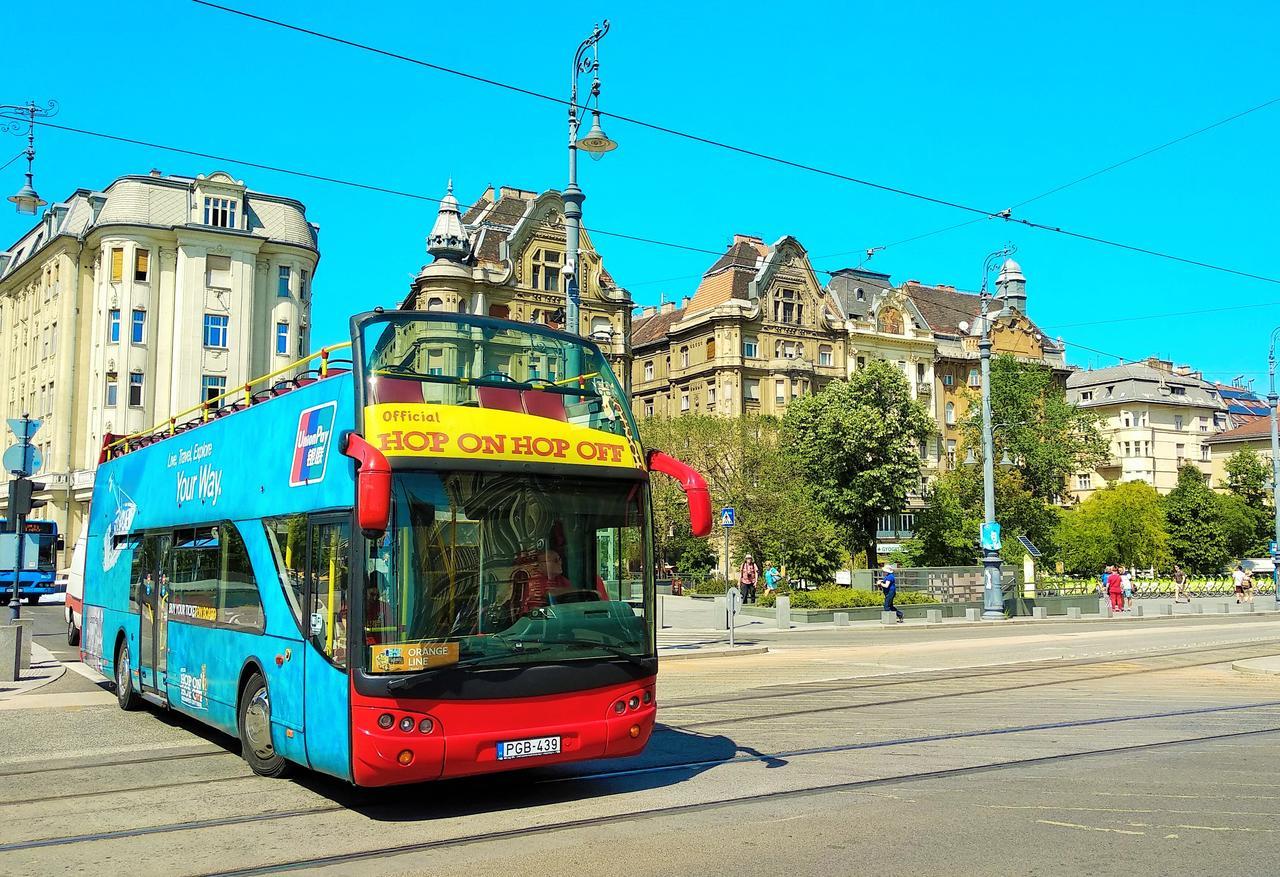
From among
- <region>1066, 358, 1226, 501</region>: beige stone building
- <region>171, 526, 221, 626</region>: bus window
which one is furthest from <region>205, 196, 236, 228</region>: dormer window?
<region>1066, 358, 1226, 501</region>: beige stone building

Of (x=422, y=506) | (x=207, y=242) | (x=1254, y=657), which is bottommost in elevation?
(x=1254, y=657)

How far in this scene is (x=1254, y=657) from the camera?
21984mm

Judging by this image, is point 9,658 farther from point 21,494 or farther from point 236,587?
point 236,587

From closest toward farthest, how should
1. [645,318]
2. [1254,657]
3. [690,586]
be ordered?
[1254,657]
[690,586]
[645,318]

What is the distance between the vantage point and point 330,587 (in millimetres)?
7875

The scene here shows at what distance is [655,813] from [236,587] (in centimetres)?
420

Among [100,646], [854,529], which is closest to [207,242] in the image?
[854,529]

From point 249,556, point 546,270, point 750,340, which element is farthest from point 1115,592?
point 249,556

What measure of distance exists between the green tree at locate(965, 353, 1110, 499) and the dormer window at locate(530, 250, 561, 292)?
24.9 meters

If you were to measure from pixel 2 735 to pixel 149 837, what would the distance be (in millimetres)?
5822

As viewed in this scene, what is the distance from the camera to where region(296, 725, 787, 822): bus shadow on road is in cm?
827

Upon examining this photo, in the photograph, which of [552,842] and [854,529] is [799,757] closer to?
[552,842]

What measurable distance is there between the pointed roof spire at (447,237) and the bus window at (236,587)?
55.2m

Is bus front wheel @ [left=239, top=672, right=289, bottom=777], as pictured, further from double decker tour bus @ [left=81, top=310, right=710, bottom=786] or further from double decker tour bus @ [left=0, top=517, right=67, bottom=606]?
double decker tour bus @ [left=0, top=517, right=67, bottom=606]
